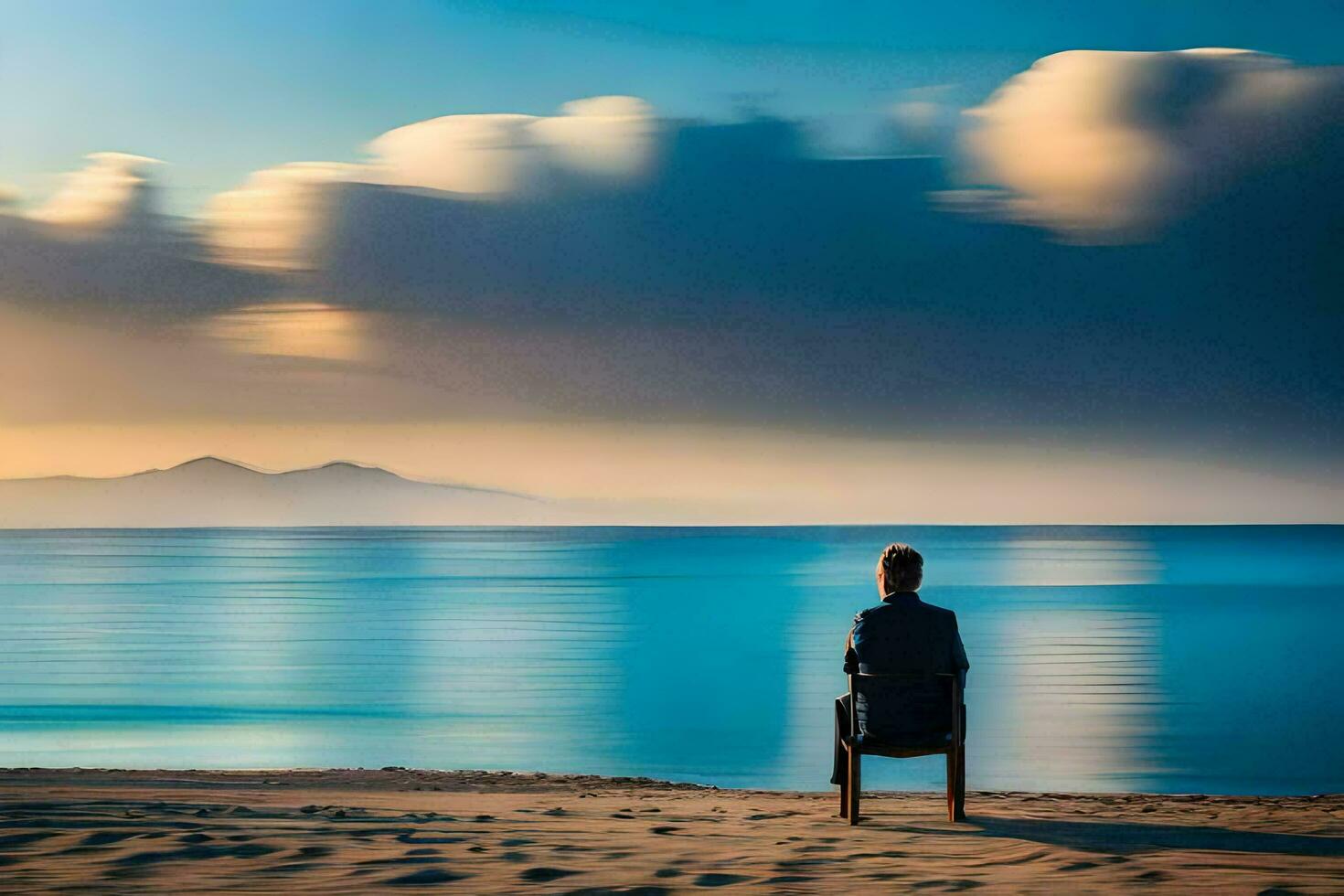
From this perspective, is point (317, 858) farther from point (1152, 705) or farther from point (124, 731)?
point (1152, 705)

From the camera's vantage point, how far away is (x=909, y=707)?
6141 millimetres

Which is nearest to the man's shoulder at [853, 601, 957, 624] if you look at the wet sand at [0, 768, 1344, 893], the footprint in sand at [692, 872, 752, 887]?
the wet sand at [0, 768, 1344, 893]

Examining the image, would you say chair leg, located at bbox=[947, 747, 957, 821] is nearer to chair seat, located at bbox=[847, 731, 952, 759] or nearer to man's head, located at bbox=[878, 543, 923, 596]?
chair seat, located at bbox=[847, 731, 952, 759]

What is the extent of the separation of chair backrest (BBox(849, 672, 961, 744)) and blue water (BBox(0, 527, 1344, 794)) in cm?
537

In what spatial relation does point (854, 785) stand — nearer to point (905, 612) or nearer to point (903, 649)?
point (903, 649)

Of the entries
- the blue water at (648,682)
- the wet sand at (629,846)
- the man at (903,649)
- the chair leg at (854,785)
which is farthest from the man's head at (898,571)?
the blue water at (648,682)

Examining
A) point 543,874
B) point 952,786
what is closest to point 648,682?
point 952,786

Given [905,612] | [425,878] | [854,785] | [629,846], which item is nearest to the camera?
[425,878]

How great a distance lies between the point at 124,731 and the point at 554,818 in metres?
10.9

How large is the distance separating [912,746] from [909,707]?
0.62ft

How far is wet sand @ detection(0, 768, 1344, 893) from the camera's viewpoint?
15.7 feet

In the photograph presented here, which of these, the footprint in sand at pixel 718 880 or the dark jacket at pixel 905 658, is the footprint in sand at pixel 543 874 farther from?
the dark jacket at pixel 905 658

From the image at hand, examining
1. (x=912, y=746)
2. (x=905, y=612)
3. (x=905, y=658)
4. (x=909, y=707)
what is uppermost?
A: (x=905, y=612)

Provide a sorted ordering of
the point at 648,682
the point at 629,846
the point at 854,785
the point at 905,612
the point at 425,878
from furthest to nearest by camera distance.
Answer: the point at 648,682 < the point at 854,785 < the point at 905,612 < the point at 629,846 < the point at 425,878
